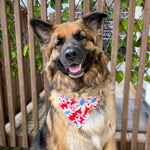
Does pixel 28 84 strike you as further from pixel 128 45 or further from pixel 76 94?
pixel 128 45

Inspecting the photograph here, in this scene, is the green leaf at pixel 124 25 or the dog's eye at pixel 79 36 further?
the green leaf at pixel 124 25

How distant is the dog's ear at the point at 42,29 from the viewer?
5.05 feet

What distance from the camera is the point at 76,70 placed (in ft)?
4.85

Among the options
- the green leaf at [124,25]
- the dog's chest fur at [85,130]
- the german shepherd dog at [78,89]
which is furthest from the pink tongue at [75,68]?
the green leaf at [124,25]

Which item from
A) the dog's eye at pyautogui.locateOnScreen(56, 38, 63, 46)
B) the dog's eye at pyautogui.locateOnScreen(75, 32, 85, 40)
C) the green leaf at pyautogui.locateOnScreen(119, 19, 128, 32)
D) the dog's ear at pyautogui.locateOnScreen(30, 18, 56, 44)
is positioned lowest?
the dog's eye at pyautogui.locateOnScreen(56, 38, 63, 46)

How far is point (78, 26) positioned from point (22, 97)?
4.20 feet

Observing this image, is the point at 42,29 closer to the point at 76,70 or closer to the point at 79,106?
the point at 76,70

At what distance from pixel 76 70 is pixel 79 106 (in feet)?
1.30

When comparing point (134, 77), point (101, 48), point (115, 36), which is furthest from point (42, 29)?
point (134, 77)

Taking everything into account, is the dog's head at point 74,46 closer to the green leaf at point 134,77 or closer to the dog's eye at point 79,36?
the dog's eye at point 79,36

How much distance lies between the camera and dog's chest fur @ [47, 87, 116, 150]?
150cm

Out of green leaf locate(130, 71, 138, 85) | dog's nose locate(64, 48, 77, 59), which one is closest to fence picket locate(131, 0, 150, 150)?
green leaf locate(130, 71, 138, 85)

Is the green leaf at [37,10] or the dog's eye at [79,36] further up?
the green leaf at [37,10]

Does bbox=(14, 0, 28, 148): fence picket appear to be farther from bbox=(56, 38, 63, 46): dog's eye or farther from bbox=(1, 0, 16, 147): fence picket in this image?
bbox=(56, 38, 63, 46): dog's eye
